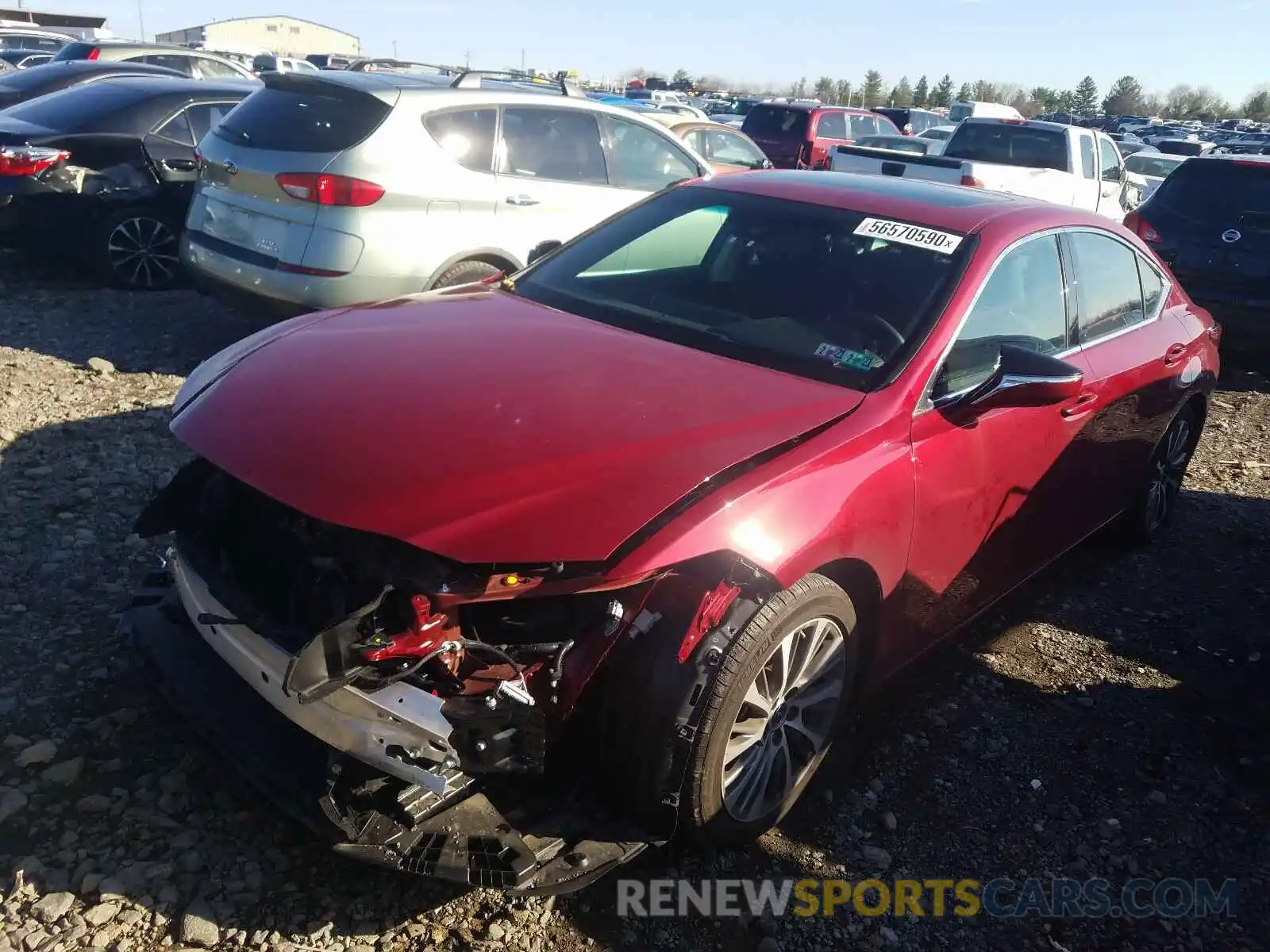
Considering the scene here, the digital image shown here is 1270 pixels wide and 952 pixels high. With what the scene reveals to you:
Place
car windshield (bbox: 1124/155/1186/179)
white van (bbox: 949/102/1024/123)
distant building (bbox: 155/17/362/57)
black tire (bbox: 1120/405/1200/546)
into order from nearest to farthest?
black tire (bbox: 1120/405/1200/546) < car windshield (bbox: 1124/155/1186/179) < white van (bbox: 949/102/1024/123) < distant building (bbox: 155/17/362/57)

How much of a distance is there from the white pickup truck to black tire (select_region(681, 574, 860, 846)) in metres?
8.21

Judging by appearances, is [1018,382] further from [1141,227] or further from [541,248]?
[1141,227]

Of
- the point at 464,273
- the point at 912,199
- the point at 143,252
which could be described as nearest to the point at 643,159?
the point at 464,273

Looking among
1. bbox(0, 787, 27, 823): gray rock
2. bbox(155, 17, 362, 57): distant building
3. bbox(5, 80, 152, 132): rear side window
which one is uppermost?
bbox(5, 80, 152, 132): rear side window

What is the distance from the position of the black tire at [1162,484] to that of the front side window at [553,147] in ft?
12.7

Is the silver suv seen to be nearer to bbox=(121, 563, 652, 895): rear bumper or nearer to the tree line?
bbox=(121, 563, 652, 895): rear bumper

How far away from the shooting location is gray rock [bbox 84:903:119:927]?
7.78 ft

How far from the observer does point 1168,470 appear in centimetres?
495

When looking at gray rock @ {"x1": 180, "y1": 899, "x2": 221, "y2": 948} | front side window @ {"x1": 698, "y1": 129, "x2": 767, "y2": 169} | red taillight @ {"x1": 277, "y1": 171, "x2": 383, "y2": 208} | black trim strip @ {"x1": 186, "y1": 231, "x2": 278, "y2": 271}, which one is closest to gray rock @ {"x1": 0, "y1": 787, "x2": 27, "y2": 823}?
gray rock @ {"x1": 180, "y1": 899, "x2": 221, "y2": 948}

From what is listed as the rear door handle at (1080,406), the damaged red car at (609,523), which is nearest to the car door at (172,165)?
the damaged red car at (609,523)

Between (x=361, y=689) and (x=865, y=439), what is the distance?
1.46 meters

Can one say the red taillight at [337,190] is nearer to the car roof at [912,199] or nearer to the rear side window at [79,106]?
the car roof at [912,199]

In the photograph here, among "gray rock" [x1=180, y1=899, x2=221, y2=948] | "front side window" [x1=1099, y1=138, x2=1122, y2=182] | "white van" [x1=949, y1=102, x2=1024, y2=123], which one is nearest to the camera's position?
"gray rock" [x1=180, y1=899, x2=221, y2=948]

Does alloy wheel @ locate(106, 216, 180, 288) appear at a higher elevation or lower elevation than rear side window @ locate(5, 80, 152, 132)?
lower
